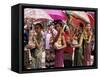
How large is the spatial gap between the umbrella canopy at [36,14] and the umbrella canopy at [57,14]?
3 cm

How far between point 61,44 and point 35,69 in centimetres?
27

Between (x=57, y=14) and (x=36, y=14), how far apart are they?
0.55ft

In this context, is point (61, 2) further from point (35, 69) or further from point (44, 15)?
point (35, 69)

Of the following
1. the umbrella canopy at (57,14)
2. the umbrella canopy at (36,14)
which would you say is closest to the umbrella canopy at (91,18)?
the umbrella canopy at (57,14)

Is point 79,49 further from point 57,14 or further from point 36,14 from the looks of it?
point 36,14

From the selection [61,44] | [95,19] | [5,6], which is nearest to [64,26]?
[61,44]

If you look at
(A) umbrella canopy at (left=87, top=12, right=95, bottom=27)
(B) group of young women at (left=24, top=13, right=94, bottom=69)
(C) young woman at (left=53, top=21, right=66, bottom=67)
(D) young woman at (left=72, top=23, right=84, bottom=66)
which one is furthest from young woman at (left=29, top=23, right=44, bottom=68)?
(A) umbrella canopy at (left=87, top=12, right=95, bottom=27)

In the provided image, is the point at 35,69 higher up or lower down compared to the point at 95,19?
lower down

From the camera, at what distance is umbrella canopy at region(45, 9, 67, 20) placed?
6.74 ft

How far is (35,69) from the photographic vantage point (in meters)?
2.02

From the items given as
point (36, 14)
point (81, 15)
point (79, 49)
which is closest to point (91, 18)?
point (81, 15)

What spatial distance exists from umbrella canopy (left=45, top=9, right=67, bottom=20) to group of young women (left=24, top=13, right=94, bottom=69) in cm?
3

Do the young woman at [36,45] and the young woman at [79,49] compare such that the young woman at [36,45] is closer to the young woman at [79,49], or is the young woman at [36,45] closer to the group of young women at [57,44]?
the group of young women at [57,44]

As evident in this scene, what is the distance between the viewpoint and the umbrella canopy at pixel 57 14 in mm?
2055
